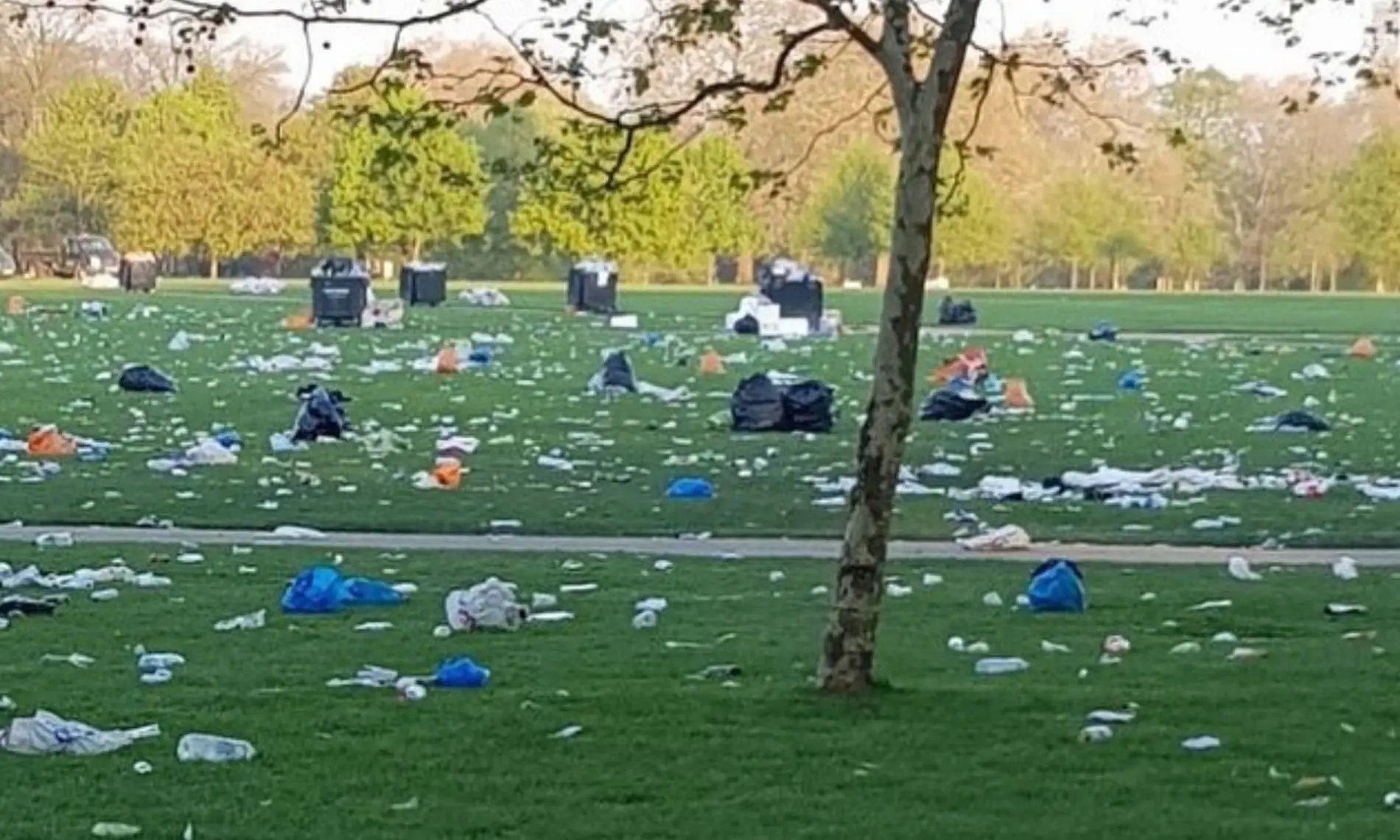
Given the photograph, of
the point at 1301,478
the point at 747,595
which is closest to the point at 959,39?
the point at 747,595

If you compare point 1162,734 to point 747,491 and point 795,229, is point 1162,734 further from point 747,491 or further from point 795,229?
point 795,229

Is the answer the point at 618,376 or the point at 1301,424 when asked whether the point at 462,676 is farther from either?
the point at 618,376

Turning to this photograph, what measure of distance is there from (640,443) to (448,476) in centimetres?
397

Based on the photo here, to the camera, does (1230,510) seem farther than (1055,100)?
Yes

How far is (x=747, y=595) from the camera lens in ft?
41.4

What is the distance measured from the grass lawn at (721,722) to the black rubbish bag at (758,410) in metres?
10.3

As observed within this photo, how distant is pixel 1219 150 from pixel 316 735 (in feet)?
337

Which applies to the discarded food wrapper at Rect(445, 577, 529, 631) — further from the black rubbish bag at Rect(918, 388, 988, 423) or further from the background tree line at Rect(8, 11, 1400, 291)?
the background tree line at Rect(8, 11, 1400, 291)

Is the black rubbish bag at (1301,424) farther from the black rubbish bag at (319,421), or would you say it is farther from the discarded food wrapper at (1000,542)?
the discarded food wrapper at (1000,542)

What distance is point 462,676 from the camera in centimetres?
984

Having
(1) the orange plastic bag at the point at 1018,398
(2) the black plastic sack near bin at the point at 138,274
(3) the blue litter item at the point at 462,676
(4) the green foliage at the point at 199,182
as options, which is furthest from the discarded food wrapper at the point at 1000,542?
(4) the green foliage at the point at 199,182

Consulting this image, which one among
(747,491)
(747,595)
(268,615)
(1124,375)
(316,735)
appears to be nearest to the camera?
(316,735)

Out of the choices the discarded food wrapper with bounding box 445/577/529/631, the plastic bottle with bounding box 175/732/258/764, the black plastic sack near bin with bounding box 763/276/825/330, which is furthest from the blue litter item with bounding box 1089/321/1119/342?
the plastic bottle with bounding box 175/732/258/764

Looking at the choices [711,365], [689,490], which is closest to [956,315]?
[711,365]
